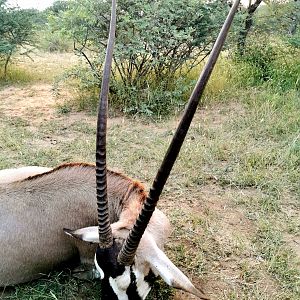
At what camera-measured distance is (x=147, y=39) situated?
7.98 meters

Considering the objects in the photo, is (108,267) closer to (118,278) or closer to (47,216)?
(118,278)

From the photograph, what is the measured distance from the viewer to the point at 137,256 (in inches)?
124

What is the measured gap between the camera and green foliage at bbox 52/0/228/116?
7938 millimetres

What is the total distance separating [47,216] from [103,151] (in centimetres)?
107

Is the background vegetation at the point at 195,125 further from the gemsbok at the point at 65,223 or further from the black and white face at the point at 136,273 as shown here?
the black and white face at the point at 136,273

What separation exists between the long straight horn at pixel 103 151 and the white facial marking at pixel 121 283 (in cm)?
21

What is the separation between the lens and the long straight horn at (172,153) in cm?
235

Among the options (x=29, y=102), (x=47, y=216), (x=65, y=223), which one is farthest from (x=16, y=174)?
(x=29, y=102)

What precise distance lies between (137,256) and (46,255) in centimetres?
95

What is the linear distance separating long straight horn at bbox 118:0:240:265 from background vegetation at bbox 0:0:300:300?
2.77 feet

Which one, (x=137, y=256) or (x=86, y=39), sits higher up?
(x=86, y=39)

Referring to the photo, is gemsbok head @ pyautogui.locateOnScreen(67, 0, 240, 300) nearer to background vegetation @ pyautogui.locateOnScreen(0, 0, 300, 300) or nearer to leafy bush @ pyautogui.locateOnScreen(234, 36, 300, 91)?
background vegetation @ pyautogui.locateOnScreen(0, 0, 300, 300)

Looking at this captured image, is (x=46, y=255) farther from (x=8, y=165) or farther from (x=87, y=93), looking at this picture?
(x=87, y=93)

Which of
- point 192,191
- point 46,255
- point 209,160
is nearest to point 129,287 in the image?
point 46,255
